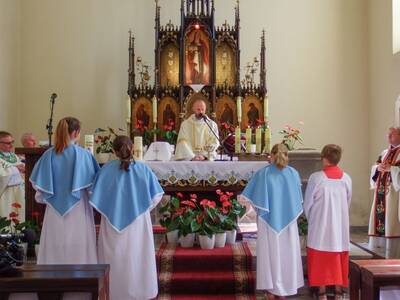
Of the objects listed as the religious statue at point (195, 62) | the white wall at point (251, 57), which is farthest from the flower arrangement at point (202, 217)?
the white wall at point (251, 57)

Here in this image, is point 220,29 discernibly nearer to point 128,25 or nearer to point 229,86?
point 229,86

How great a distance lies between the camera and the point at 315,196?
5.55 meters

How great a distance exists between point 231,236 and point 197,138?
5.77ft

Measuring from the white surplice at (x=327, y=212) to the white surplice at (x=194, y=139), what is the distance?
7.11 feet

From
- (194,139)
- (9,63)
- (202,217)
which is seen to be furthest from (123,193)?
(9,63)

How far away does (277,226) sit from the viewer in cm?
531

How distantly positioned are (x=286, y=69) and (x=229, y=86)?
6.21ft

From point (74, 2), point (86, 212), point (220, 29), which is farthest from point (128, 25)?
point (86, 212)

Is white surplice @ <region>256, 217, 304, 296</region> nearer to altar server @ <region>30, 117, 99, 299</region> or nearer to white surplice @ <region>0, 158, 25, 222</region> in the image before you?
altar server @ <region>30, 117, 99, 299</region>

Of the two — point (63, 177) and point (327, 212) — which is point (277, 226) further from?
point (63, 177)

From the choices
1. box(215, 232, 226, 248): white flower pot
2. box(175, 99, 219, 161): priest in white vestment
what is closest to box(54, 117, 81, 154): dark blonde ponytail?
box(215, 232, 226, 248): white flower pot

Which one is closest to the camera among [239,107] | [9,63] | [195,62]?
[239,107]

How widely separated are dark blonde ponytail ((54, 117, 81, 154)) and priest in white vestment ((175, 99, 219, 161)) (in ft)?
8.23

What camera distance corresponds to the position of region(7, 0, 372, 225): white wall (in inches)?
448
